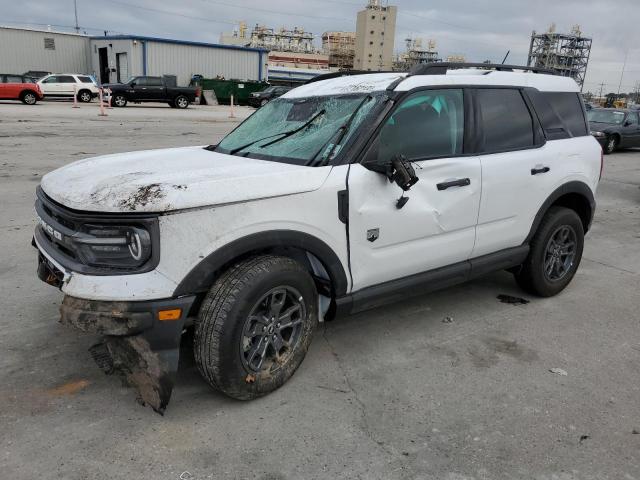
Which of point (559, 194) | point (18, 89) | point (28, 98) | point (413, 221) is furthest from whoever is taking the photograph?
point (28, 98)

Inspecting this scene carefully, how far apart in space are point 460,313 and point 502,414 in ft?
4.87

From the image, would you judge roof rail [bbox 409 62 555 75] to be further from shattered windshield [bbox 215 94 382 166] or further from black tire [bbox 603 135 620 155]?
black tire [bbox 603 135 620 155]

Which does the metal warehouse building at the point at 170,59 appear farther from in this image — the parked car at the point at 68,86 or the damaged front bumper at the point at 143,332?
the damaged front bumper at the point at 143,332

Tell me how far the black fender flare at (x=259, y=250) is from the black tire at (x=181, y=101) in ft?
101

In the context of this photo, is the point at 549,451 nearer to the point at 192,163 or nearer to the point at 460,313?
the point at 460,313

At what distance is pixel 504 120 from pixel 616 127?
16636 mm

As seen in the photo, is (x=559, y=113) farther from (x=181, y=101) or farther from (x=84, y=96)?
(x=84, y=96)

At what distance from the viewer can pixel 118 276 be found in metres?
2.58

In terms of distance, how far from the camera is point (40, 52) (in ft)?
143

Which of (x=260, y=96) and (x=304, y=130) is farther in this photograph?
(x=260, y=96)

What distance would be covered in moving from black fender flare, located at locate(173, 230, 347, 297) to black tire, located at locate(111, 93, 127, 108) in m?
29.6

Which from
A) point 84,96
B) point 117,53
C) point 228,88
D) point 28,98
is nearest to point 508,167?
point 28,98

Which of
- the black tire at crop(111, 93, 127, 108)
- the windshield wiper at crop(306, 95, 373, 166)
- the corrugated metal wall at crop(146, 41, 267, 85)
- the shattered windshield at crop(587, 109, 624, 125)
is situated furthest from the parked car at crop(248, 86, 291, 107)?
the windshield wiper at crop(306, 95, 373, 166)

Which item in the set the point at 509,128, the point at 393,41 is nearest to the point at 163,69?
the point at 509,128
